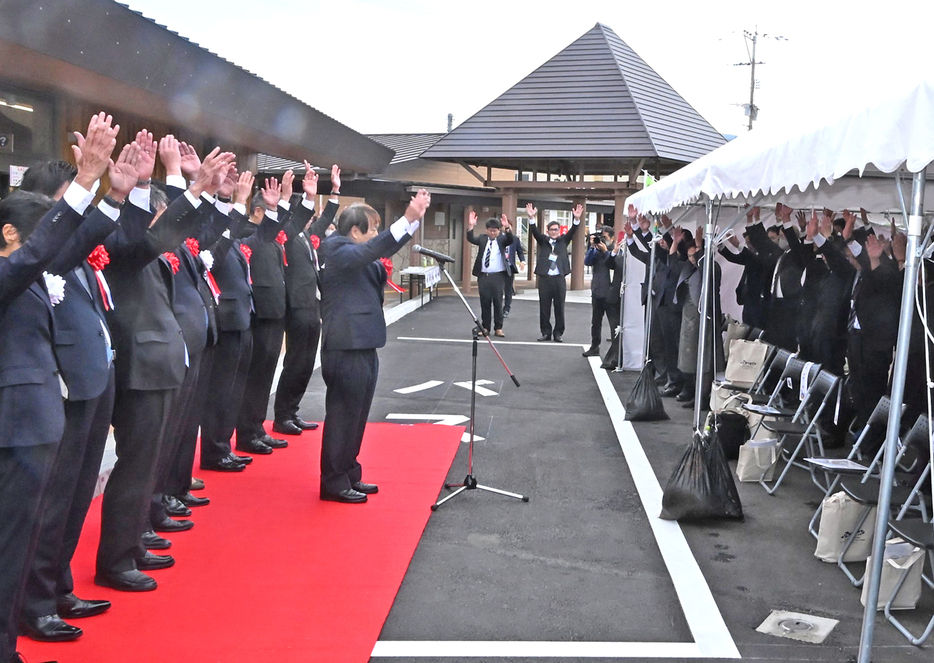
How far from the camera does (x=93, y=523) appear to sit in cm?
521

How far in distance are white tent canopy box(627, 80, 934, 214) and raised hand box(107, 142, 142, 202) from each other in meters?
2.69

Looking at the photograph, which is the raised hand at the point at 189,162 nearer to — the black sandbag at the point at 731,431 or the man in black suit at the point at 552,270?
the black sandbag at the point at 731,431

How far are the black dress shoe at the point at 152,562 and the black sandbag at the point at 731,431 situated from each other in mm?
4270

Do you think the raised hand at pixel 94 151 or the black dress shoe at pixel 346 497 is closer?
the raised hand at pixel 94 151

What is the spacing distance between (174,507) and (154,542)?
0.56 meters

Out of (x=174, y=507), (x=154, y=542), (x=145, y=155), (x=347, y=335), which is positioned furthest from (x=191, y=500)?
(x=145, y=155)

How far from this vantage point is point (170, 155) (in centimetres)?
407

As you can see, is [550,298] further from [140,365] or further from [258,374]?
[140,365]

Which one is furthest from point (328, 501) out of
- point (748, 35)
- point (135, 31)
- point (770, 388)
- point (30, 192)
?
point (748, 35)

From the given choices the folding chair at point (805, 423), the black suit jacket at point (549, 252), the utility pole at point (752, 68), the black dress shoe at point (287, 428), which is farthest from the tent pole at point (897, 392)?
the utility pole at point (752, 68)

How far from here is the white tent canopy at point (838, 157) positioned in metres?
3.18

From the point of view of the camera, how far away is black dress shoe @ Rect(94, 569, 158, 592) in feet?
13.9

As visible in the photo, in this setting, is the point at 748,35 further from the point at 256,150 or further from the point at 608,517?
the point at 608,517

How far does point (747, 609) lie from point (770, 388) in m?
5.10
